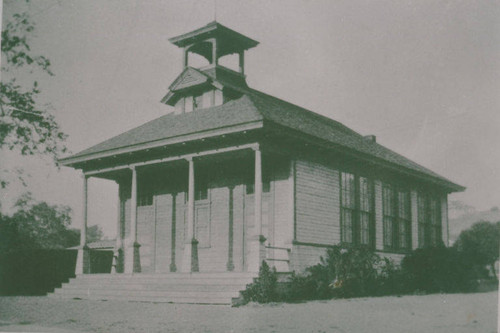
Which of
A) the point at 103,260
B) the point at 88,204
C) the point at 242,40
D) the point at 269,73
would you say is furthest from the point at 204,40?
the point at 103,260

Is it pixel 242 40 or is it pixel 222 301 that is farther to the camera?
pixel 242 40

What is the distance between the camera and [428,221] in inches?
1046

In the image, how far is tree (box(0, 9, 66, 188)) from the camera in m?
13.9

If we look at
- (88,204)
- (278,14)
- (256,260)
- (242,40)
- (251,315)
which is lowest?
(251,315)

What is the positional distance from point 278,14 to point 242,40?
9059 millimetres

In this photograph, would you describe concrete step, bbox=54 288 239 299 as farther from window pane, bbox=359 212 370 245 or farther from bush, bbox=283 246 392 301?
window pane, bbox=359 212 370 245

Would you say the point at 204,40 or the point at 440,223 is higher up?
the point at 204,40

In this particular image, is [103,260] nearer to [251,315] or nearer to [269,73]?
[269,73]

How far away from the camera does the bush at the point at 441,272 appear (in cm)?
2141

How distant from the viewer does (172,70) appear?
21.7 meters

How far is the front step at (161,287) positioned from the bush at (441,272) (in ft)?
25.9

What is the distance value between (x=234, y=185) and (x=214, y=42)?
535 centimetres

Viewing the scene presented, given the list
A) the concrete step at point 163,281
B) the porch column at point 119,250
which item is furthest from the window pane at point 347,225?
the porch column at point 119,250

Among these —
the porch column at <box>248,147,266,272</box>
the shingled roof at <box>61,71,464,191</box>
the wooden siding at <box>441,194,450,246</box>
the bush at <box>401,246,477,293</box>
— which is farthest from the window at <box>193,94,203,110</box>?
the wooden siding at <box>441,194,450,246</box>
